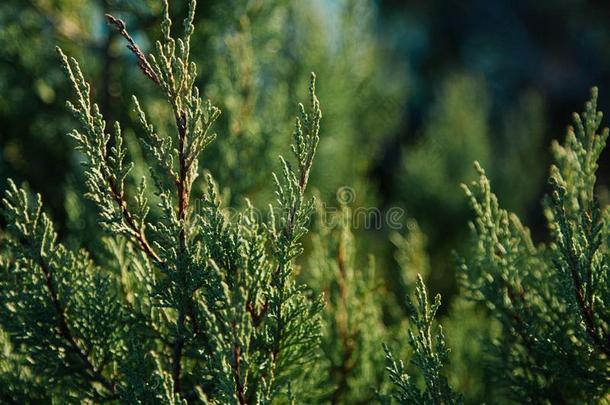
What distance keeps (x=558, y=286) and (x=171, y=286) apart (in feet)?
3.84

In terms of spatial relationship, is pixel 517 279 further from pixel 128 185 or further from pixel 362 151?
pixel 362 151

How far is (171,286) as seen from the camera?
1610 millimetres

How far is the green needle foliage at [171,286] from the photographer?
4.93 feet

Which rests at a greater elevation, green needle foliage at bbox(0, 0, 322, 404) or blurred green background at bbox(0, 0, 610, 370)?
blurred green background at bbox(0, 0, 610, 370)

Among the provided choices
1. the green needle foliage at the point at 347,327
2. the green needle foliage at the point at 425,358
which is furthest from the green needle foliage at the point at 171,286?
the green needle foliage at the point at 347,327

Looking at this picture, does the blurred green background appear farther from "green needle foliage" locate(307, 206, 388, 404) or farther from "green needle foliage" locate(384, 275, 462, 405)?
"green needle foliage" locate(384, 275, 462, 405)

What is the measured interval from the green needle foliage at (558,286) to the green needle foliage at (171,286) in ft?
2.14

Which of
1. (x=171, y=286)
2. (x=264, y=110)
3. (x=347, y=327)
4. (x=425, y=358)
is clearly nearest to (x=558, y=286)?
(x=425, y=358)

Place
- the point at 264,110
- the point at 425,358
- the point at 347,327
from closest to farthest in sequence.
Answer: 1. the point at 425,358
2. the point at 347,327
3. the point at 264,110

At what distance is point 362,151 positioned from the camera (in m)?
4.61

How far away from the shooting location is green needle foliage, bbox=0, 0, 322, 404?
1504 mm

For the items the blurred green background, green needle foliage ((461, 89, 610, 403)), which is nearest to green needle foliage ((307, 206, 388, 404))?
green needle foliage ((461, 89, 610, 403))

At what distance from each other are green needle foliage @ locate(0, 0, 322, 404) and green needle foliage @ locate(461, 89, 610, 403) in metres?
0.65

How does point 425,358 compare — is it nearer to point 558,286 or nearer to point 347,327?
point 558,286
